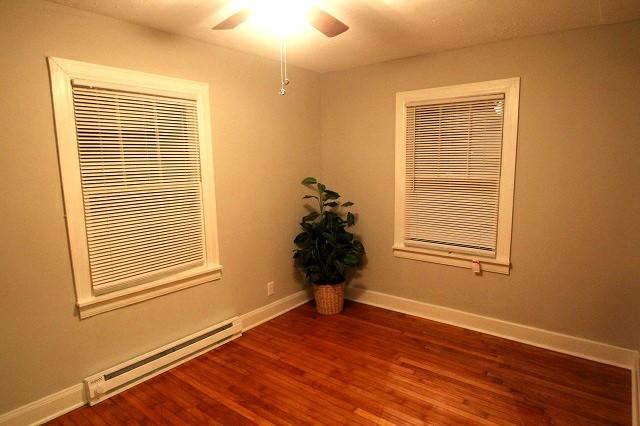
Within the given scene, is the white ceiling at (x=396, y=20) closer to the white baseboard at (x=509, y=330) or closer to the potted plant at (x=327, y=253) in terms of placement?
the potted plant at (x=327, y=253)

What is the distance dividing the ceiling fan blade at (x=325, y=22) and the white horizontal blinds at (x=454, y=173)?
5.12 ft

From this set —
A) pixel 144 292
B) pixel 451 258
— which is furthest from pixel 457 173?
pixel 144 292

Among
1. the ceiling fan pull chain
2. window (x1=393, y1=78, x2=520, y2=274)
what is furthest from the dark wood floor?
the ceiling fan pull chain

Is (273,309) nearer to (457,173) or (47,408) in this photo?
(47,408)

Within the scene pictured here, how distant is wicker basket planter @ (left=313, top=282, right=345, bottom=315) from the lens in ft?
11.6

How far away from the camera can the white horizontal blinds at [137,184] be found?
7.41 ft

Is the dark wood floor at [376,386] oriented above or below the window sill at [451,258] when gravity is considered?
below

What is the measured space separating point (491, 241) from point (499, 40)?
63.7 inches

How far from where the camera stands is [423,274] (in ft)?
11.4

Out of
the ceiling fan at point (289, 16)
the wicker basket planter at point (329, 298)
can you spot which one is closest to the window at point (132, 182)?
the ceiling fan at point (289, 16)

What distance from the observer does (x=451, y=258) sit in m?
3.27

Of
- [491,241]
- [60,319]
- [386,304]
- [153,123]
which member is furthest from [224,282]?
[491,241]

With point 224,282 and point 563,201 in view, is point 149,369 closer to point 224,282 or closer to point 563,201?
point 224,282

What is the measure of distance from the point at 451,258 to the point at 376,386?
1.39 m
